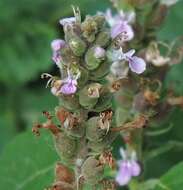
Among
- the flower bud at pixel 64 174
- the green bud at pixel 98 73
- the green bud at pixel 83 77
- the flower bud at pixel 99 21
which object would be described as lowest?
the flower bud at pixel 64 174

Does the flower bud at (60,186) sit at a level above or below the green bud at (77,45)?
below

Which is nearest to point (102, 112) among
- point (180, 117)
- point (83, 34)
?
point (83, 34)

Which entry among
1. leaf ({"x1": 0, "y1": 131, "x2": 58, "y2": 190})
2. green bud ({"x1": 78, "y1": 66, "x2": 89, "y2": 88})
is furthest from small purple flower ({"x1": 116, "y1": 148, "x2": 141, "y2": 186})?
green bud ({"x1": 78, "y1": 66, "x2": 89, "y2": 88})

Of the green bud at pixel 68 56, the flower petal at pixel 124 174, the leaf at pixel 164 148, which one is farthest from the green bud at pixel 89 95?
the leaf at pixel 164 148

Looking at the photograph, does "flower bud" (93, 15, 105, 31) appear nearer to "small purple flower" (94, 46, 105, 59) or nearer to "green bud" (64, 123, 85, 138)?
"small purple flower" (94, 46, 105, 59)

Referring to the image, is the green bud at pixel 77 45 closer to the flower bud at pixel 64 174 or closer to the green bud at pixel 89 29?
the green bud at pixel 89 29

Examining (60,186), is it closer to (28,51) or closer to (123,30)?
(123,30)
